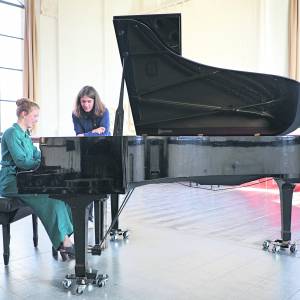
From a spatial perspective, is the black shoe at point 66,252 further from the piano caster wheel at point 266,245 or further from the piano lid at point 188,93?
the piano caster wheel at point 266,245

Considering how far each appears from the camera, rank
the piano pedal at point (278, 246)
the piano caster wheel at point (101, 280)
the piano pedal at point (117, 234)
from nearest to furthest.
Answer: the piano caster wheel at point (101, 280) → the piano pedal at point (278, 246) → the piano pedal at point (117, 234)

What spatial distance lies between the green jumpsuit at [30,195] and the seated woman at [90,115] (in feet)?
1.92

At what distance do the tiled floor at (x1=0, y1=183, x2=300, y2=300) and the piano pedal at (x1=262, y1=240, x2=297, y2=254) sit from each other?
0.20ft

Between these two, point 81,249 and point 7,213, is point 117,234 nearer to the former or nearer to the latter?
point 7,213

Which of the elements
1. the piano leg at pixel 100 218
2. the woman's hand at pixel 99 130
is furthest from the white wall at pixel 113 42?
the piano leg at pixel 100 218

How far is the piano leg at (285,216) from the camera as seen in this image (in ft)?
10.2

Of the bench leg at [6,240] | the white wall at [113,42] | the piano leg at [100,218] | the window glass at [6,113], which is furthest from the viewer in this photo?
the window glass at [6,113]

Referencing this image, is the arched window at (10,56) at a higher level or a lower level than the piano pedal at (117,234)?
higher

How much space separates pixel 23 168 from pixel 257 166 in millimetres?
1616

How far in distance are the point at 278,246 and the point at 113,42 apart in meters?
7.42

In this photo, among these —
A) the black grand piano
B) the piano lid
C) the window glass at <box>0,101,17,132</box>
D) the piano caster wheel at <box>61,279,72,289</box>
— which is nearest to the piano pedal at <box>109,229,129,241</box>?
the black grand piano

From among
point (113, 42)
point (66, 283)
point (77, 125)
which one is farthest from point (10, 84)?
point (66, 283)

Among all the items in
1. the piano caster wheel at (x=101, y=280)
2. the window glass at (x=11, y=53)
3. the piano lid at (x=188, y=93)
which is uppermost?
the window glass at (x=11, y=53)

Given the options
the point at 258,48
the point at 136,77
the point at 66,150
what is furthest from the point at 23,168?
the point at 258,48
